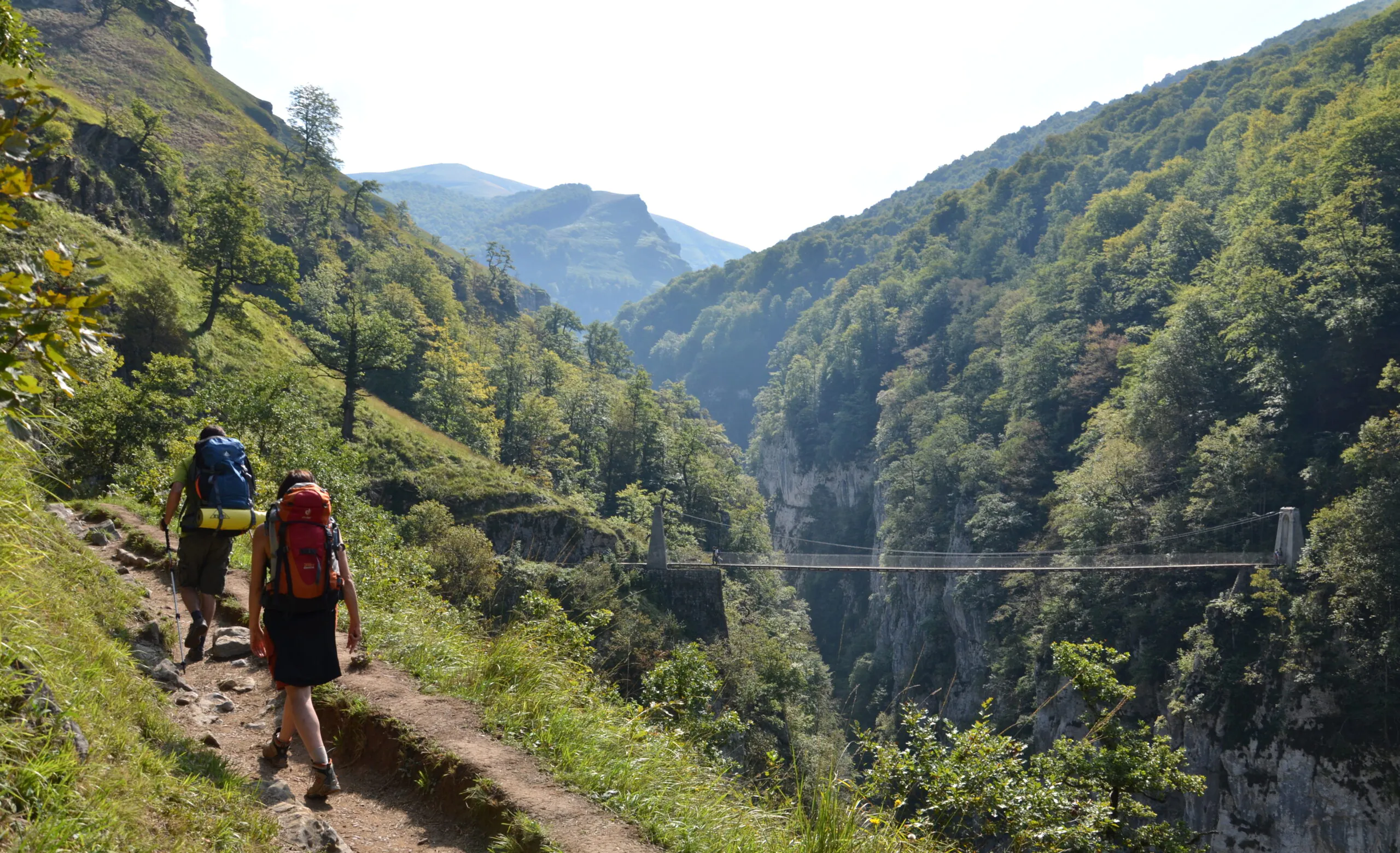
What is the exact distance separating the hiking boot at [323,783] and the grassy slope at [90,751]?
0.29 meters

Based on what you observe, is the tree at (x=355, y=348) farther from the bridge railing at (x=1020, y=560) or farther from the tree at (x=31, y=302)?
the tree at (x=31, y=302)

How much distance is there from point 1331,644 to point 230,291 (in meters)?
31.2

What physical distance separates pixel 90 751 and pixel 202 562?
2.02 meters

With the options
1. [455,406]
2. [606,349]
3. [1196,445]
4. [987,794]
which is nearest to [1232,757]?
[1196,445]

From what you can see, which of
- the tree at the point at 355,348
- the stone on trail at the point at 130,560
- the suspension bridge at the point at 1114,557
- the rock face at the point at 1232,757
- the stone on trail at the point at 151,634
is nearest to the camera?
the stone on trail at the point at 151,634

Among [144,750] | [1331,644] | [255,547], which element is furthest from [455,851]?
[1331,644]

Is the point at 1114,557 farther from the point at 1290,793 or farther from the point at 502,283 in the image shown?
the point at 502,283

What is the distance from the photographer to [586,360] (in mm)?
59219

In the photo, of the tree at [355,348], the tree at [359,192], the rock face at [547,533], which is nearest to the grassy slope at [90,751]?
the rock face at [547,533]

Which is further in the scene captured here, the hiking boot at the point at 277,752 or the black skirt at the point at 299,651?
the hiking boot at the point at 277,752

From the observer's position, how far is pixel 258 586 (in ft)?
9.34

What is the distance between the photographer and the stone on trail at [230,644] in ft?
13.4

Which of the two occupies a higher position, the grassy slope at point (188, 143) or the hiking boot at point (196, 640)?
the grassy slope at point (188, 143)

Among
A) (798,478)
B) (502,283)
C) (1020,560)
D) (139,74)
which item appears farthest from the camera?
(502,283)
